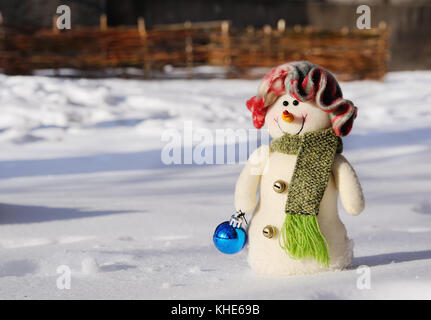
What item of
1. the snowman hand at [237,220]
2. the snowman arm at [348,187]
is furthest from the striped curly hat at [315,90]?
the snowman hand at [237,220]

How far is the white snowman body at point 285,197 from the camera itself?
2283mm

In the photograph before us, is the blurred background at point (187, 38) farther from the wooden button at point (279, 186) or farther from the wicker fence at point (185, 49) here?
the wooden button at point (279, 186)

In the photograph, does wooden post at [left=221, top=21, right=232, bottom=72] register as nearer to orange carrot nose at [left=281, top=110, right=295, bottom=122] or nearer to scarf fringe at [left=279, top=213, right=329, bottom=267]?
orange carrot nose at [left=281, top=110, right=295, bottom=122]

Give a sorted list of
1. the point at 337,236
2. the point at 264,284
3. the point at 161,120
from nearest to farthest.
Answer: the point at 264,284 < the point at 337,236 < the point at 161,120

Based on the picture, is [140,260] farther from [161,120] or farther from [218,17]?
[218,17]

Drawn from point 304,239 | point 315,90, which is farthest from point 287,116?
point 304,239

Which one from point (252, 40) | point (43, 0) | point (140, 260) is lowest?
point (140, 260)

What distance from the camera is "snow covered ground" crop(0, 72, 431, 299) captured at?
219 cm

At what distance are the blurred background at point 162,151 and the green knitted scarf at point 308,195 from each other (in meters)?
0.11

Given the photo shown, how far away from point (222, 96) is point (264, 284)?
719 centimetres

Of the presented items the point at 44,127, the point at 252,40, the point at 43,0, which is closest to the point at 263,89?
the point at 44,127

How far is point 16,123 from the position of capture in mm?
6762

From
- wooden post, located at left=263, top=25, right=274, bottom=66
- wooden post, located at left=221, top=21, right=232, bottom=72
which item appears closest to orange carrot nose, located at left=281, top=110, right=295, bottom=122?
wooden post, located at left=221, top=21, right=232, bottom=72

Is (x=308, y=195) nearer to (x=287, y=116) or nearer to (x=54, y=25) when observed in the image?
(x=287, y=116)
